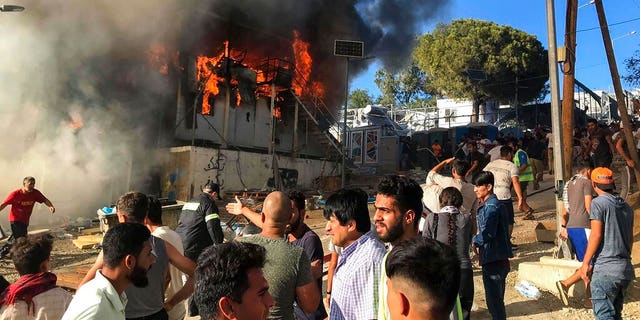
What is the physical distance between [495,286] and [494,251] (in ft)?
1.03

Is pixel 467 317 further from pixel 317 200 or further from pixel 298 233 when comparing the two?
pixel 317 200

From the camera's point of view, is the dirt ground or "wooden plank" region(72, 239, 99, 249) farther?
"wooden plank" region(72, 239, 99, 249)

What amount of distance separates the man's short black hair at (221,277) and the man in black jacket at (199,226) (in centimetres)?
370

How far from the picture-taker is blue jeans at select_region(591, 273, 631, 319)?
12.1ft

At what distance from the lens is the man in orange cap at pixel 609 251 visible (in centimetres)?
370

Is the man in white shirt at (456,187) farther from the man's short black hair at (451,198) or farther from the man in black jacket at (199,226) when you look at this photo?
the man in black jacket at (199,226)

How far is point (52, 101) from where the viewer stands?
15102 mm

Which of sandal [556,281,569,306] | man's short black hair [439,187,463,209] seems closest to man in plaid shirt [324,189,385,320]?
man's short black hair [439,187,463,209]

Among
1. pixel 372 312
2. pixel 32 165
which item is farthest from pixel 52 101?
pixel 372 312

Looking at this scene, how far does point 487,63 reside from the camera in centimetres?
3406

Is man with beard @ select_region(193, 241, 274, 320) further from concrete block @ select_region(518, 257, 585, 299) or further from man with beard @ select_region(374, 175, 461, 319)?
concrete block @ select_region(518, 257, 585, 299)

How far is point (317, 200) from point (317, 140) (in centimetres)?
795

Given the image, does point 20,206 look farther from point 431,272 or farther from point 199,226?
point 431,272

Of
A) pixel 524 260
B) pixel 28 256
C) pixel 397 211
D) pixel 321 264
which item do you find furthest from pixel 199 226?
pixel 524 260
